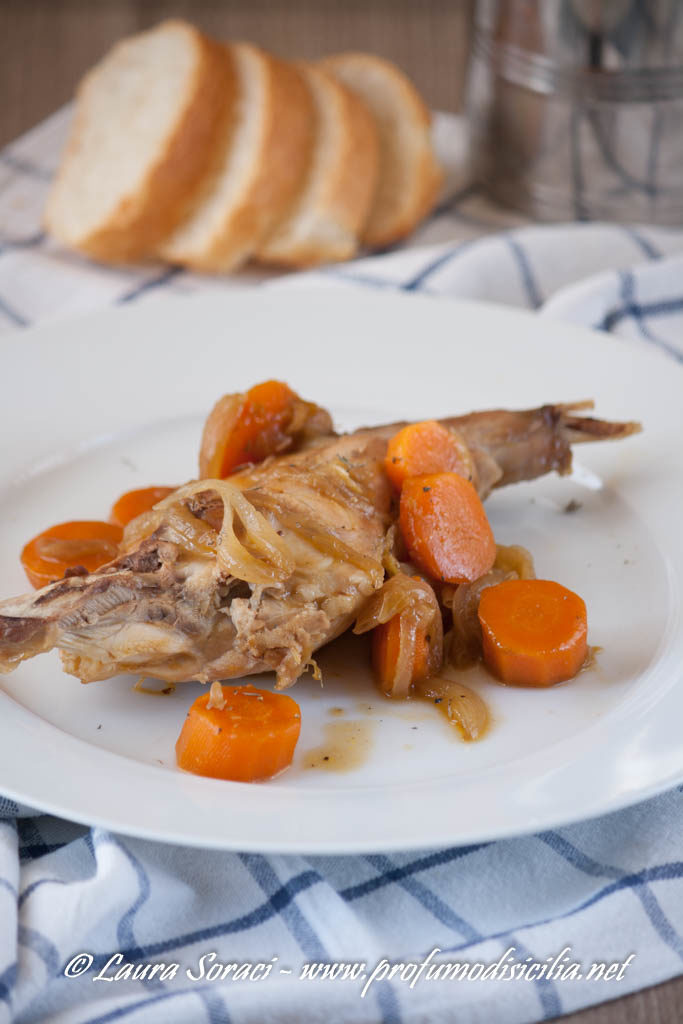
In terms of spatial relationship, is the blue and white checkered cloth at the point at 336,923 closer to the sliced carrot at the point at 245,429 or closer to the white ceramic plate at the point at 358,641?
the white ceramic plate at the point at 358,641

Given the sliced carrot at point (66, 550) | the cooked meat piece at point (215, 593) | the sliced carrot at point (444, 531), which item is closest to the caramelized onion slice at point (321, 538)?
the cooked meat piece at point (215, 593)

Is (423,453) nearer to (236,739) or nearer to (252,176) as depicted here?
(236,739)

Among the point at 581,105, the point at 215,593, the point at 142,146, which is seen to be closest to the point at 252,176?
the point at 142,146

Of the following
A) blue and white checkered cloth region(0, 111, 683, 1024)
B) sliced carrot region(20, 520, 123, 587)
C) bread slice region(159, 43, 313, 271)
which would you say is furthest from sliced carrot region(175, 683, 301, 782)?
bread slice region(159, 43, 313, 271)

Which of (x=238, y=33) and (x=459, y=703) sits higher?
(x=238, y=33)

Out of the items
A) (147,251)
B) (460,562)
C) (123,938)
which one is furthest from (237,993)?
(147,251)

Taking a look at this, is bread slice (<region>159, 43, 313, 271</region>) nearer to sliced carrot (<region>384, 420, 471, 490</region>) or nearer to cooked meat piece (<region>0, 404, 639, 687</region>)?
sliced carrot (<region>384, 420, 471, 490</region>)

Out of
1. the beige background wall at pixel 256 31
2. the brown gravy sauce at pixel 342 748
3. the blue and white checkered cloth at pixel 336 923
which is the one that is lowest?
the blue and white checkered cloth at pixel 336 923
